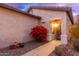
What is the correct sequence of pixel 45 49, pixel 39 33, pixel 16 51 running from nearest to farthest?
pixel 16 51 < pixel 45 49 < pixel 39 33

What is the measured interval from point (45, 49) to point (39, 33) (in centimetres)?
38

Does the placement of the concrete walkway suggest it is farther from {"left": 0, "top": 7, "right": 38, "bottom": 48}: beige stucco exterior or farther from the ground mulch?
{"left": 0, "top": 7, "right": 38, "bottom": 48}: beige stucco exterior

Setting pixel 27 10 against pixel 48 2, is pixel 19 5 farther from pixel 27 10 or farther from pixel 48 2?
pixel 48 2

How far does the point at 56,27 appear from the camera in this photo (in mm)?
2875

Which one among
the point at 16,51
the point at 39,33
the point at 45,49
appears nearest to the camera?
the point at 16,51

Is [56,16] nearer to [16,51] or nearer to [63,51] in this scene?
[63,51]

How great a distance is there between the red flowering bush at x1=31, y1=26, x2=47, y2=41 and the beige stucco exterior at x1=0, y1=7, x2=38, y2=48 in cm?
9

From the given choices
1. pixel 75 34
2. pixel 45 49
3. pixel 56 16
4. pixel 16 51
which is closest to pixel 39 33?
pixel 45 49

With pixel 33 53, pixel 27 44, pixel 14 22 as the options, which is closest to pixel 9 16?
pixel 14 22

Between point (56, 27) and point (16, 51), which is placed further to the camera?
point (56, 27)

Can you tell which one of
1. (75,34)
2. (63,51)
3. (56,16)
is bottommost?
(63,51)

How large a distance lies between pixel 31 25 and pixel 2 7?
0.70 m

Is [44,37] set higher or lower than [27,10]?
lower

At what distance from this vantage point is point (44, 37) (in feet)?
9.54
